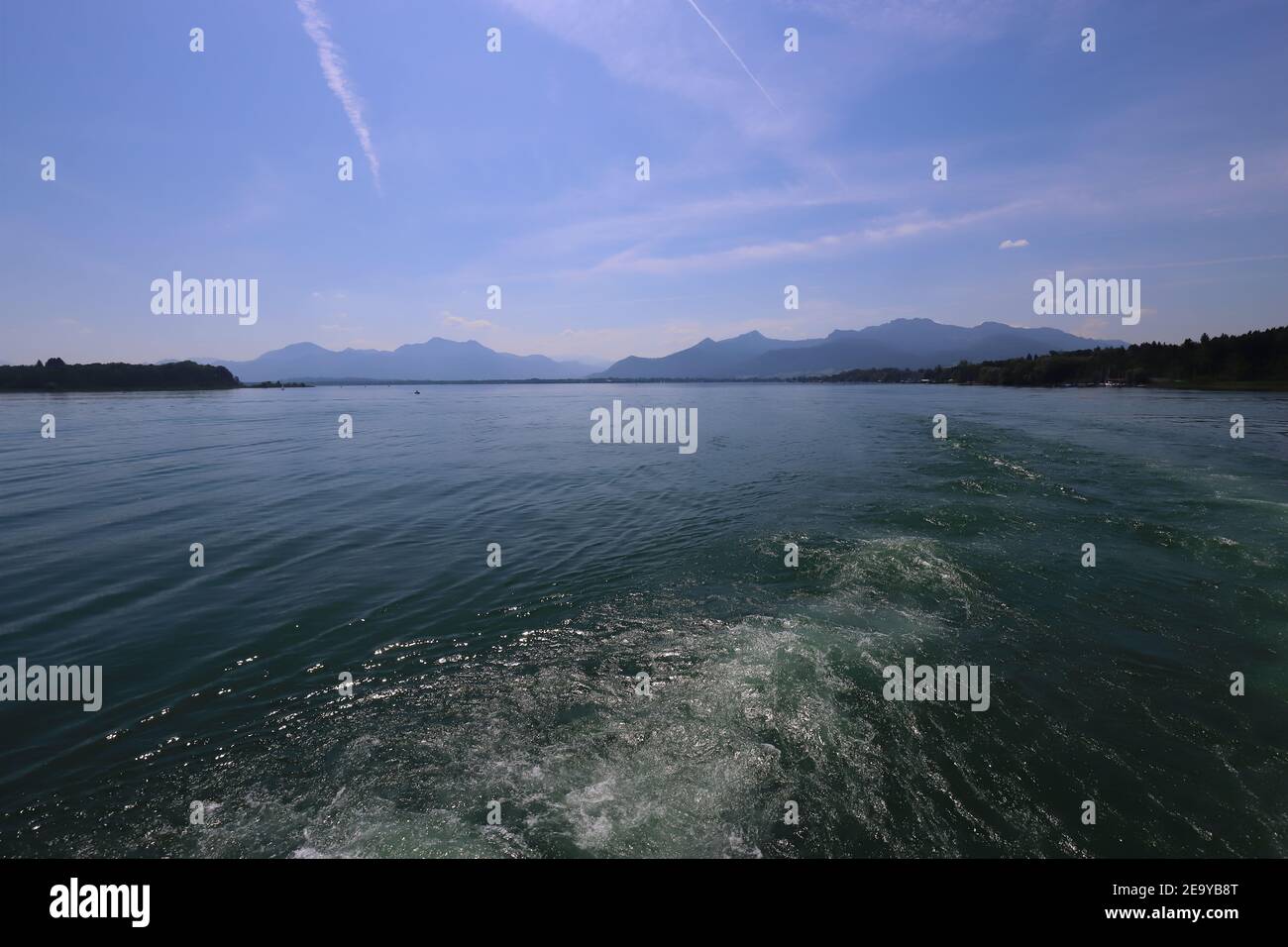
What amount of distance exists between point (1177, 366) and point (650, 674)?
188846 mm

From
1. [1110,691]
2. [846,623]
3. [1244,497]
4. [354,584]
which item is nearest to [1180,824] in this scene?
[1110,691]

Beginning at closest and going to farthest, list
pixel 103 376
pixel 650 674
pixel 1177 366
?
pixel 650 674 < pixel 1177 366 < pixel 103 376

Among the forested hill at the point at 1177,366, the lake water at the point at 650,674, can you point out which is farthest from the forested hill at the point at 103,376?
the forested hill at the point at 1177,366

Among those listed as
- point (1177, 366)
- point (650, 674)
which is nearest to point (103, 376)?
point (650, 674)

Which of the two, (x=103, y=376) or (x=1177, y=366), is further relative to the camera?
(x=103, y=376)

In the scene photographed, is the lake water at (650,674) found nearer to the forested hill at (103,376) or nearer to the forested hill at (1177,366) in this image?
the forested hill at (1177,366)

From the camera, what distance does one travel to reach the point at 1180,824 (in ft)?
22.5

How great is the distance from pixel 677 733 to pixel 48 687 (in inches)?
483

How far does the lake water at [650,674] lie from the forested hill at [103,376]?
19772cm

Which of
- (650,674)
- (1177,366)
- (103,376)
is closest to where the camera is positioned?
(650,674)

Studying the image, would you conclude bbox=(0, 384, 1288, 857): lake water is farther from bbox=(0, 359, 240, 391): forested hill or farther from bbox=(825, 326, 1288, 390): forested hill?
bbox=(0, 359, 240, 391): forested hill

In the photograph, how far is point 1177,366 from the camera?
136 m

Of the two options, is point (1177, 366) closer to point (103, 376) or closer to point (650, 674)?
point (650, 674)

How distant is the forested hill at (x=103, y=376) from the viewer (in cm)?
15512
